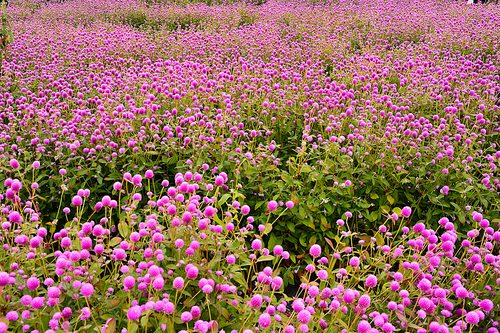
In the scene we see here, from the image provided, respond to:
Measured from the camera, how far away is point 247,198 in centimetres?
346

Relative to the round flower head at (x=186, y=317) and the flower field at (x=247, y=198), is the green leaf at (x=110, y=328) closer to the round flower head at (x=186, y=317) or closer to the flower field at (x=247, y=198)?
the flower field at (x=247, y=198)

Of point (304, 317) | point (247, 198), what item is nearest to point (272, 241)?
point (247, 198)

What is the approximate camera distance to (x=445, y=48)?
7.16 metres

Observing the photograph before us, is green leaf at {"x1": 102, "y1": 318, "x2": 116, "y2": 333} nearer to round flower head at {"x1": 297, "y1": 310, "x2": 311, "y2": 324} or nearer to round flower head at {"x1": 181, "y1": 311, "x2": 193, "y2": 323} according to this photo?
round flower head at {"x1": 181, "y1": 311, "x2": 193, "y2": 323}

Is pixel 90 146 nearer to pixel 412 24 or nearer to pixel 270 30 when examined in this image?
pixel 270 30

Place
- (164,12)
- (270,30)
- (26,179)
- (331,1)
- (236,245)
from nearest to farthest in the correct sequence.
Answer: (236,245), (26,179), (270,30), (164,12), (331,1)

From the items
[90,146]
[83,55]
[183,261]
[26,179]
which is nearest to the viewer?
[183,261]

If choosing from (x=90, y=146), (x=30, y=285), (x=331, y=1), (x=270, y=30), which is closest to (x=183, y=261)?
(x=30, y=285)

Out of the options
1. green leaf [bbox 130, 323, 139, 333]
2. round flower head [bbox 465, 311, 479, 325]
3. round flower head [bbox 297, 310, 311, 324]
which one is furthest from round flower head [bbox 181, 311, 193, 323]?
round flower head [bbox 465, 311, 479, 325]

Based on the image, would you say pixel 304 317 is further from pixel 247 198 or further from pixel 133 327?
pixel 247 198

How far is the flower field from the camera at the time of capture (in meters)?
1.72

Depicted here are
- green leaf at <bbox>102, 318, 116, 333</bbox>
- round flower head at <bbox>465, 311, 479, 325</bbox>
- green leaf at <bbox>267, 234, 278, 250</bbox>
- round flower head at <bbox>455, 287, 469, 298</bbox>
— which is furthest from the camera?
green leaf at <bbox>267, 234, 278, 250</bbox>

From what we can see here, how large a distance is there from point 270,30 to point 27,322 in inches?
354

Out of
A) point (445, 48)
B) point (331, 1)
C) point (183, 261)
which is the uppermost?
point (331, 1)
